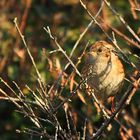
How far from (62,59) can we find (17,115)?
0.63m

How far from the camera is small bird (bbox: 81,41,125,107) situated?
3.48 m

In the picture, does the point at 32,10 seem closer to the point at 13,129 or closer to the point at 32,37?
the point at 32,37

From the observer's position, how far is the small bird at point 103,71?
348 cm

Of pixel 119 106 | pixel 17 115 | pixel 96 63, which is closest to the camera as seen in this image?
pixel 119 106

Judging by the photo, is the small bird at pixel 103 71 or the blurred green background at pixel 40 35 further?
the blurred green background at pixel 40 35

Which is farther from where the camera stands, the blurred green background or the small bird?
the blurred green background

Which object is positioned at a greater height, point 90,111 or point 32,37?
point 32,37

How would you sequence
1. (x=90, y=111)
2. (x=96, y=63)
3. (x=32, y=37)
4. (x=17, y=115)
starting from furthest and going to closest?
(x=32, y=37), (x=17, y=115), (x=90, y=111), (x=96, y=63)

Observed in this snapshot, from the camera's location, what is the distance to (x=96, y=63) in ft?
11.5

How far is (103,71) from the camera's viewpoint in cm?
355

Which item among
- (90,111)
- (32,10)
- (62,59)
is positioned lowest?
(90,111)

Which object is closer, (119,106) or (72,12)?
(119,106)

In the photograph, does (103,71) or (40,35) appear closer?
(103,71)

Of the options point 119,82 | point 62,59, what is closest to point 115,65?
point 119,82
